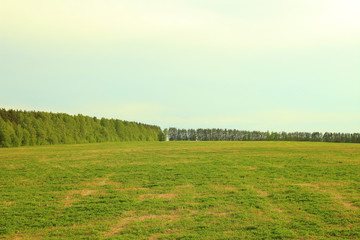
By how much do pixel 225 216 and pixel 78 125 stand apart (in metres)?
74.4

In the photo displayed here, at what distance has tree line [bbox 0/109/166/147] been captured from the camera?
60.3m

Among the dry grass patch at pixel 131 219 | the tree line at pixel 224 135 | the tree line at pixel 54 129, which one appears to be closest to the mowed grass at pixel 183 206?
the dry grass patch at pixel 131 219

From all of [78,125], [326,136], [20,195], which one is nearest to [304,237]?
[20,195]

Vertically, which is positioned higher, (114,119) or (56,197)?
(114,119)

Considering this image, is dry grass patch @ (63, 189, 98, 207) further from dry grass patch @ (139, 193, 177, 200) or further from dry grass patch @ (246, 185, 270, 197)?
dry grass patch @ (246, 185, 270, 197)

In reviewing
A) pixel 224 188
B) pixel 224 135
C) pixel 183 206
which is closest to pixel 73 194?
pixel 183 206

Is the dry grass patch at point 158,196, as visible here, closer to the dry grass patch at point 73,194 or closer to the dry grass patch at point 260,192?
the dry grass patch at point 73,194

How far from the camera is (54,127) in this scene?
70.6 m

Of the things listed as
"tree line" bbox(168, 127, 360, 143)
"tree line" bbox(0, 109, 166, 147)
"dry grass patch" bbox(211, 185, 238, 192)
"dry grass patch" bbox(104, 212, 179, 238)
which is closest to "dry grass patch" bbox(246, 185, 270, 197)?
"dry grass patch" bbox(211, 185, 238, 192)

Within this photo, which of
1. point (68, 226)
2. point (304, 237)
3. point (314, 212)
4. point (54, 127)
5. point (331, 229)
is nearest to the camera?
point (304, 237)

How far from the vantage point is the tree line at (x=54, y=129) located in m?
60.3

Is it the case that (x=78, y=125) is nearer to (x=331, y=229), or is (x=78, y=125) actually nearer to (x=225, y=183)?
(x=225, y=183)

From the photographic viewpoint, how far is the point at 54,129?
2768 inches

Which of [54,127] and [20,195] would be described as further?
[54,127]
